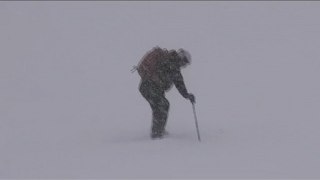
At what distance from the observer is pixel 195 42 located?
26.0m

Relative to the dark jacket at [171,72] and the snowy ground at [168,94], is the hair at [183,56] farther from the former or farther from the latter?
the snowy ground at [168,94]

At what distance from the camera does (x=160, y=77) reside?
34.3 feet

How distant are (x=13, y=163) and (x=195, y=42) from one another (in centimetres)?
1719

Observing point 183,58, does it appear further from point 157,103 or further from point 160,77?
point 157,103

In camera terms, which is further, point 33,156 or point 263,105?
point 263,105

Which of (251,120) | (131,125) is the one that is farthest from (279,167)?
(131,125)

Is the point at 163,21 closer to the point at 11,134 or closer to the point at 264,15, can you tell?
the point at 264,15

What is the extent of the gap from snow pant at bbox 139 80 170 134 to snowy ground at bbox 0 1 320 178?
302 mm

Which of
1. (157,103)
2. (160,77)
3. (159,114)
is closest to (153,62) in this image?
(160,77)

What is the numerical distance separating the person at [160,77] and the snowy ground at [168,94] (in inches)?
16.9

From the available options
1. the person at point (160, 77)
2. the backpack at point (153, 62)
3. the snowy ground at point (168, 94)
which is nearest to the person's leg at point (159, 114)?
the person at point (160, 77)

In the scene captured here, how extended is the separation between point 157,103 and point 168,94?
6.08 meters

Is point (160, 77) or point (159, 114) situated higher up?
point (160, 77)

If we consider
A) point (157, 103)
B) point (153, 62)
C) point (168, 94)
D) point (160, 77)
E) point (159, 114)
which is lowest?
point (159, 114)
